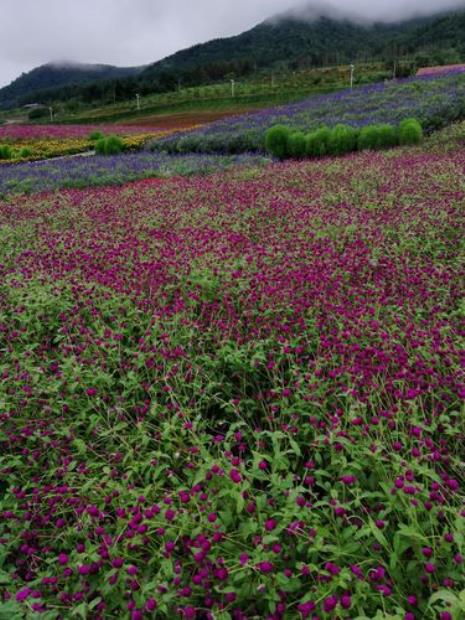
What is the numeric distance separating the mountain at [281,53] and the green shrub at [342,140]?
39.6 meters


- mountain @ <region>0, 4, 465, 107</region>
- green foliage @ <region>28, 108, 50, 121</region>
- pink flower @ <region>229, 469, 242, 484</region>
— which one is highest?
mountain @ <region>0, 4, 465, 107</region>

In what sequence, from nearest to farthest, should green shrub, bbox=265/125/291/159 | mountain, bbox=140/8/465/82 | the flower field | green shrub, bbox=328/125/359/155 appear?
the flower field < green shrub, bbox=328/125/359/155 < green shrub, bbox=265/125/291/159 < mountain, bbox=140/8/465/82

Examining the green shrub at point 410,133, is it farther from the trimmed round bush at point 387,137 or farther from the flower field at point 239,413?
the flower field at point 239,413

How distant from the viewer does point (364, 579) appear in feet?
6.44

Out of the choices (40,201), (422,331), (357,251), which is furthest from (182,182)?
(422,331)

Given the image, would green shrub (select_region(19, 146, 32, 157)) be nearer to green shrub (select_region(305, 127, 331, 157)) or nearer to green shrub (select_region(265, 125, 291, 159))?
green shrub (select_region(265, 125, 291, 159))

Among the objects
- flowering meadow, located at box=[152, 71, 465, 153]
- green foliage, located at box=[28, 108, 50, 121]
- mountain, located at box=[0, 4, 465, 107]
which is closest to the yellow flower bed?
flowering meadow, located at box=[152, 71, 465, 153]

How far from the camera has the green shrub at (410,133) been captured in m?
14.7

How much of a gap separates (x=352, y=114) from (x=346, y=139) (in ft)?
20.0

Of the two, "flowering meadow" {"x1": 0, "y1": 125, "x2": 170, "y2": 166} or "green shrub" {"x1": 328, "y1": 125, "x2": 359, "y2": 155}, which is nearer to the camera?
"green shrub" {"x1": 328, "y1": 125, "x2": 359, "y2": 155}

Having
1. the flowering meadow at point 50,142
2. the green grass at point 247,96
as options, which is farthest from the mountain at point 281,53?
the flowering meadow at point 50,142

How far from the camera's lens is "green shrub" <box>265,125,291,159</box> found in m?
16.6

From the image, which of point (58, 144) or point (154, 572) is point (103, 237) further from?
point (58, 144)

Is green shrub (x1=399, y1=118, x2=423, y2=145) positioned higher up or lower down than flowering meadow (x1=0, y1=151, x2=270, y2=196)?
higher up
